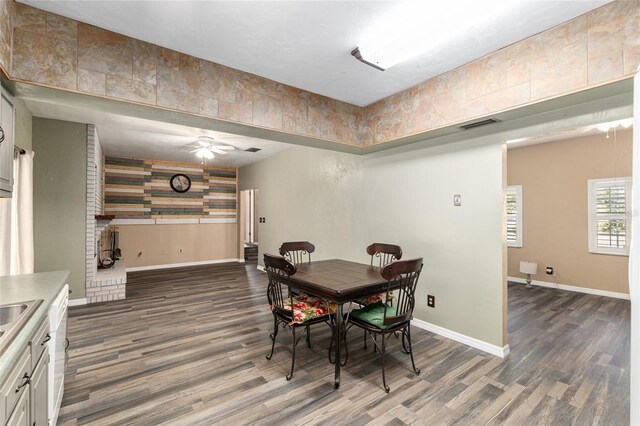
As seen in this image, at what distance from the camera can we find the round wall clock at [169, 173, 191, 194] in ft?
24.2

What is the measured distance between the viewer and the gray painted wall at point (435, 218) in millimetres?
2867

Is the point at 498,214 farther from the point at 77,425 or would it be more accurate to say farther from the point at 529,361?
the point at 77,425

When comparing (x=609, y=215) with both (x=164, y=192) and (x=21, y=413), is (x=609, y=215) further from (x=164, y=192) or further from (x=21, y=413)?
(x=164, y=192)

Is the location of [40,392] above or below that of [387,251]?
below

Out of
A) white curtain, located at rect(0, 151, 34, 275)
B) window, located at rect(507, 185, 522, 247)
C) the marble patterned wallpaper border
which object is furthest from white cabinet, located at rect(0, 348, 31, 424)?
window, located at rect(507, 185, 522, 247)

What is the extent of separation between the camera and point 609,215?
188 inches

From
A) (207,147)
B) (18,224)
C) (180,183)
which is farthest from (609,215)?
(180,183)

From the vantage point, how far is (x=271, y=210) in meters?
6.73

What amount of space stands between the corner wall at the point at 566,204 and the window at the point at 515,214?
7 cm

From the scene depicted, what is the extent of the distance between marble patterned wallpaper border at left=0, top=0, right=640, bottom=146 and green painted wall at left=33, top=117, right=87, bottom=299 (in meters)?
2.98

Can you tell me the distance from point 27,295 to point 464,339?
12.1 feet

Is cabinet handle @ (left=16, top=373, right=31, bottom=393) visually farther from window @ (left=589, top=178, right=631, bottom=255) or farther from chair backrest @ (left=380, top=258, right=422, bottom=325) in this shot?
window @ (left=589, top=178, right=631, bottom=255)

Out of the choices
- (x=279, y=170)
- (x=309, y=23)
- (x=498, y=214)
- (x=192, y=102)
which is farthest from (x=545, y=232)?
(x=192, y=102)

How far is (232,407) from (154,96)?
2436 millimetres
